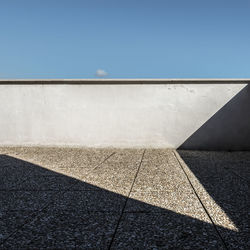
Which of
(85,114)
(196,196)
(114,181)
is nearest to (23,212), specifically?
(114,181)

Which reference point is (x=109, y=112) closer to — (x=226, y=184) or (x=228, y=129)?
(x=228, y=129)

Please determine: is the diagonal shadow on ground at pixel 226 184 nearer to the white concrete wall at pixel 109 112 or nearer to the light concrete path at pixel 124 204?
the light concrete path at pixel 124 204

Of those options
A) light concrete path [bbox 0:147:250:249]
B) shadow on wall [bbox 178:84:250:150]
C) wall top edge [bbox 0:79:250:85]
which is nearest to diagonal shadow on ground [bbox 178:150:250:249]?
light concrete path [bbox 0:147:250:249]

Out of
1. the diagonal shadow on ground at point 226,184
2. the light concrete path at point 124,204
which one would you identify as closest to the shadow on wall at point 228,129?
the diagonal shadow on ground at point 226,184

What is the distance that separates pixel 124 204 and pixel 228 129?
5.33 m

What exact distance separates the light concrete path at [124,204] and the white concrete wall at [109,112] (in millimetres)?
2062

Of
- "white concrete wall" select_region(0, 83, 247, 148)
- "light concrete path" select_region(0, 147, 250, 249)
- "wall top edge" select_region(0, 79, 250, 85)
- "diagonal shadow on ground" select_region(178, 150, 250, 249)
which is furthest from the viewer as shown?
"white concrete wall" select_region(0, 83, 247, 148)

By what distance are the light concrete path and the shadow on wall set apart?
1.88m

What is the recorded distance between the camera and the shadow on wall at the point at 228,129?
730cm

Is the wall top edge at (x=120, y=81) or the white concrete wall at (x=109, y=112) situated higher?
the wall top edge at (x=120, y=81)

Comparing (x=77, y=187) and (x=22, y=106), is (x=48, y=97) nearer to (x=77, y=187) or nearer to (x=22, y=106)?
(x=22, y=106)

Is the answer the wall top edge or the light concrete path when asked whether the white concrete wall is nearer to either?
the wall top edge

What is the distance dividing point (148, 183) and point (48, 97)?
4.81 metres

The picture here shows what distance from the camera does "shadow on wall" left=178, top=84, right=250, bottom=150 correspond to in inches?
287
